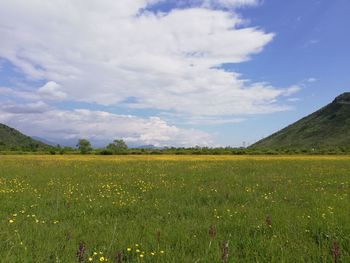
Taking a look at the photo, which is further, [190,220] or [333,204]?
[333,204]

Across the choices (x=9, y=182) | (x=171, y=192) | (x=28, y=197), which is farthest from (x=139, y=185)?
(x=9, y=182)

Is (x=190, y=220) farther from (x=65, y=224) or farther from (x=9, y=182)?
(x=9, y=182)

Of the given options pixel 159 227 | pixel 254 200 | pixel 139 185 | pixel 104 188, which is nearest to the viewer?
pixel 159 227

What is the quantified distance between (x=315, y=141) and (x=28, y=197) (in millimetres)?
193493

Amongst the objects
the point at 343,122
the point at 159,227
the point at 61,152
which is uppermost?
the point at 343,122

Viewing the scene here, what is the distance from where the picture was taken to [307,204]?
10.9 m

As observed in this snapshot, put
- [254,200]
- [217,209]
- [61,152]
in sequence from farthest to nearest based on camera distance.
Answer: [61,152], [254,200], [217,209]

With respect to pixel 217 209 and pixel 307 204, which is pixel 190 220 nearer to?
pixel 217 209

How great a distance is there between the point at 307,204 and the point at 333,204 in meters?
0.72

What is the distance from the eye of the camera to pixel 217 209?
10.1 metres

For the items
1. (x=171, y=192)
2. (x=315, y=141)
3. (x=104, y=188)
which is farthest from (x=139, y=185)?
(x=315, y=141)

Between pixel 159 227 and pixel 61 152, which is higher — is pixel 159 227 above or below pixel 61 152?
below

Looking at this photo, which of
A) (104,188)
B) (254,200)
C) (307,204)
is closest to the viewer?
(307,204)

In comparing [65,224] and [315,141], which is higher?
[315,141]
